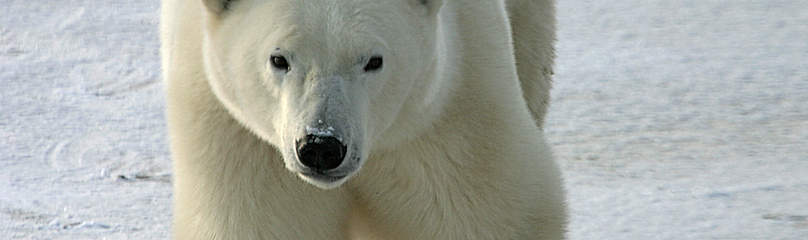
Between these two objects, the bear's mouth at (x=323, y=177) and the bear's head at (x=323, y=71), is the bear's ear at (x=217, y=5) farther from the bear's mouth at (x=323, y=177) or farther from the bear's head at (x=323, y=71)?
the bear's mouth at (x=323, y=177)

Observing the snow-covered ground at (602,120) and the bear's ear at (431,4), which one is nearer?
the bear's ear at (431,4)

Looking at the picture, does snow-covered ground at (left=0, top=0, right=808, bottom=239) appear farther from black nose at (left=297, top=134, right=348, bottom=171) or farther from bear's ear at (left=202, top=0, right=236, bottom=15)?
black nose at (left=297, top=134, right=348, bottom=171)

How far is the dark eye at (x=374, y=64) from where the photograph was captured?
278 centimetres

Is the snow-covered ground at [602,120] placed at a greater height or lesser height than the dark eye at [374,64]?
lesser

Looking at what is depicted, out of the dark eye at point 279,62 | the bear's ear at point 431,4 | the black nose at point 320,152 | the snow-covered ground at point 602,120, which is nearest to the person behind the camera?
the black nose at point 320,152

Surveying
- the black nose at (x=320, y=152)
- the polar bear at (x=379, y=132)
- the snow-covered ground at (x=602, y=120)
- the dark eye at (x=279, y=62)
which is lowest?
the snow-covered ground at (x=602, y=120)

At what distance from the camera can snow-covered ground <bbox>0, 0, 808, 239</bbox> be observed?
459 centimetres

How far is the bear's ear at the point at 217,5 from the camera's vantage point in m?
2.98

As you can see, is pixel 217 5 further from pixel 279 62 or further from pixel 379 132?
pixel 379 132

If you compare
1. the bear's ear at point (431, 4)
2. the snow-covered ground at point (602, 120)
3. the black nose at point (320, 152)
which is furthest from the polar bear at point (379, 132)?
the snow-covered ground at point (602, 120)

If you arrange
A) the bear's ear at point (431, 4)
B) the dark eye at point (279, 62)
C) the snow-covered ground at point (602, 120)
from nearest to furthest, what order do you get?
the dark eye at point (279, 62)
the bear's ear at point (431, 4)
the snow-covered ground at point (602, 120)

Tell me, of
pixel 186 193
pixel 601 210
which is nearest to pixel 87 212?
pixel 186 193

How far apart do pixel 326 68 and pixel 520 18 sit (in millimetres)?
1606

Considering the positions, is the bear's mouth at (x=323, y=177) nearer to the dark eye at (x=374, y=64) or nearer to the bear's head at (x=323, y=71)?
the bear's head at (x=323, y=71)
